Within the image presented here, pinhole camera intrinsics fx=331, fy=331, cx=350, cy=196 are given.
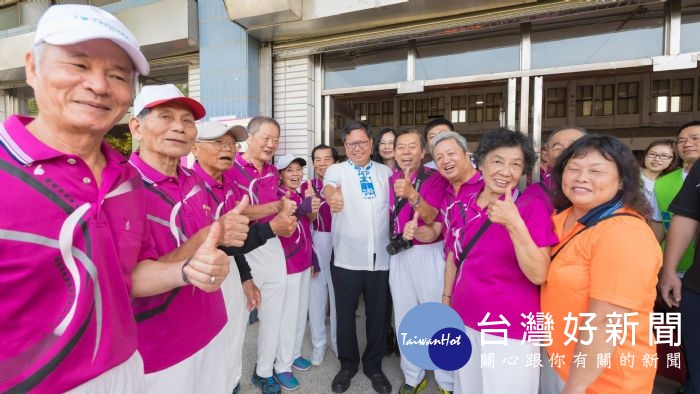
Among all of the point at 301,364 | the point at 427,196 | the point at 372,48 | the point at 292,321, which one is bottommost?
the point at 301,364

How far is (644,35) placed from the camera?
378cm

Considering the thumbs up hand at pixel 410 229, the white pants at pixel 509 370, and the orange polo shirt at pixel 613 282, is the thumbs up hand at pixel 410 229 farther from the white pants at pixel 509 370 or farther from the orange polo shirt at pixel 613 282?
the orange polo shirt at pixel 613 282

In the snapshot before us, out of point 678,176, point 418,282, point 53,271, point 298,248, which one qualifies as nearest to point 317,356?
point 298,248

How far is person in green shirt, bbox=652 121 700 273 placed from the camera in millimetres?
2932

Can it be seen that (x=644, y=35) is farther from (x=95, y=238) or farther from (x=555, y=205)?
(x=95, y=238)

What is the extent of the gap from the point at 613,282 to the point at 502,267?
0.47 meters

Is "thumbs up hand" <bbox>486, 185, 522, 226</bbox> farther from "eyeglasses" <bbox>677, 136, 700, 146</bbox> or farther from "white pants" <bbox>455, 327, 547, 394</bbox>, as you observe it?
"eyeglasses" <bbox>677, 136, 700, 146</bbox>

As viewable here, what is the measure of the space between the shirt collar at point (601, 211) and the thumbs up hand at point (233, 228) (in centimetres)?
150

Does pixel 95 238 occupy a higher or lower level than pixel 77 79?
lower

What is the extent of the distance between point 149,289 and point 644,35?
17.4 ft

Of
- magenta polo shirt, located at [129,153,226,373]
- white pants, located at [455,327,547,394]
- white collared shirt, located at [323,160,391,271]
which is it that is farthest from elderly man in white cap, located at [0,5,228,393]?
white collared shirt, located at [323,160,391,271]

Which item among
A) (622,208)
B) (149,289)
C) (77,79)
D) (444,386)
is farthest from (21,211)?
(444,386)

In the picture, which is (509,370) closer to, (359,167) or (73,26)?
(359,167)

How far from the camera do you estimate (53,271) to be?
85 cm
